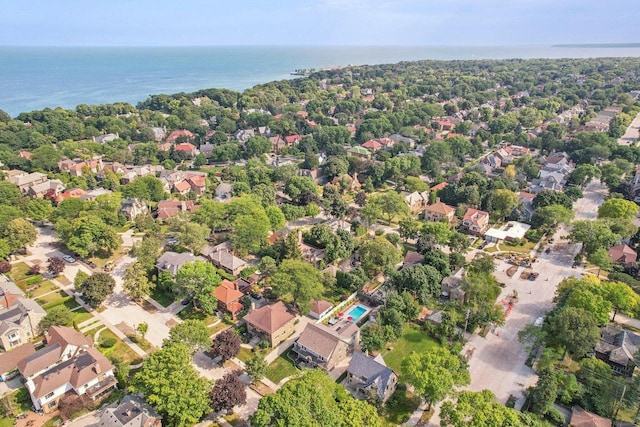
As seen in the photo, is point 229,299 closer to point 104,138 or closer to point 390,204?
point 390,204

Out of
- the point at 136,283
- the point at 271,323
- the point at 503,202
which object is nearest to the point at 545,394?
the point at 271,323

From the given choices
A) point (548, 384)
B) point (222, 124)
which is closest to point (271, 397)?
point (548, 384)

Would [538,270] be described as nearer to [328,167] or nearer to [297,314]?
[297,314]

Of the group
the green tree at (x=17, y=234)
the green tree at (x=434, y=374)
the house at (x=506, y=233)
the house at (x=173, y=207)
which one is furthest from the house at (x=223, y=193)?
the green tree at (x=434, y=374)

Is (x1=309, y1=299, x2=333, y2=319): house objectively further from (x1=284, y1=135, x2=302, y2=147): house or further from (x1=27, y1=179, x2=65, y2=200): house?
(x1=284, y1=135, x2=302, y2=147): house

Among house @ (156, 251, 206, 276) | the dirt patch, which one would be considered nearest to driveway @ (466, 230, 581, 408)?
the dirt patch
